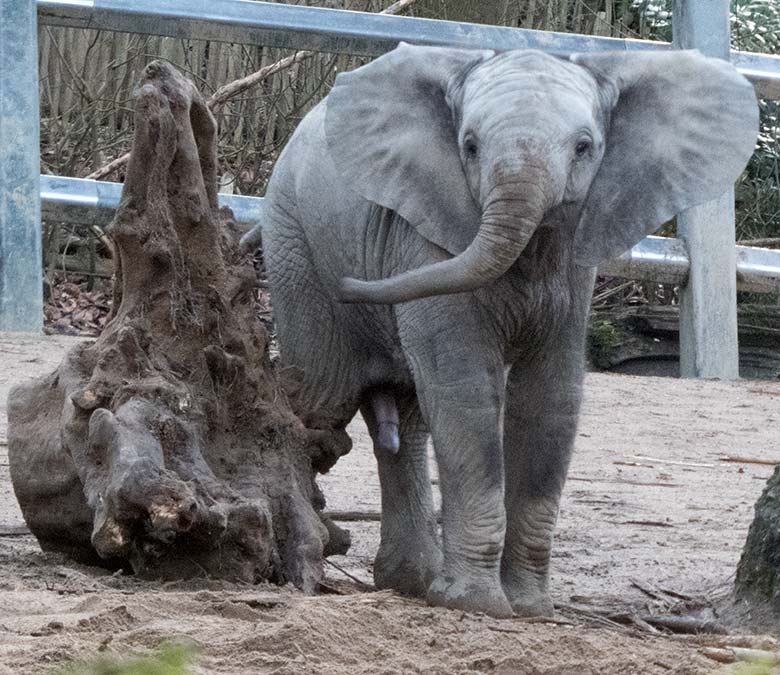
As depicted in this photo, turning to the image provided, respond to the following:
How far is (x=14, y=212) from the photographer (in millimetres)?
8430

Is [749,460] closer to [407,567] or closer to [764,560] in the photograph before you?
[407,567]

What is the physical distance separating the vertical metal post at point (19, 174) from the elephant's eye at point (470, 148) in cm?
399

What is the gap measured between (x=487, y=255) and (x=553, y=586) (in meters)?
1.39

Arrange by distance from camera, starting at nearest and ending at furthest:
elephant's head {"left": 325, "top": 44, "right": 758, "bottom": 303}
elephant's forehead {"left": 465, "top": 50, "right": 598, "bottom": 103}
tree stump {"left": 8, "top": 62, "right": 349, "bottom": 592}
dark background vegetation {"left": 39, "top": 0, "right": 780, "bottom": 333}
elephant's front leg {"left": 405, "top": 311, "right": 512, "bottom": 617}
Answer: tree stump {"left": 8, "top": 62, "right": 349, "bottom": 592}
elephant's head {"left": 325, "top": 44, "right": 758, "bottom": 303}
elephant's forehead {"left": 465, "top": 50, "right": 598, "bottom": 103}
elephant's front leg {"left": 405, "top": 311, "right": 512, "bottom": 617}
dark background vegetation {"left": 39, "top": 0, "right": 780, "bottom": 333}

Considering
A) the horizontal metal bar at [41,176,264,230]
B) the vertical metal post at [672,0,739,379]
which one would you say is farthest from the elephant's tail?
the vertical metal post at [672,0,739,379]

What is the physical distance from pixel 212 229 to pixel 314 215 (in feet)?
2.78

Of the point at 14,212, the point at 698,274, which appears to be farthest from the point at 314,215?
the point at 698,274

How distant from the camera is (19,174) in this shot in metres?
8.45

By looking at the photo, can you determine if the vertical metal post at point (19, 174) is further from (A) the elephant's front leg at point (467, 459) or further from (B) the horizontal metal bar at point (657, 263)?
(A) the elephant's front leg at point (467, 459)

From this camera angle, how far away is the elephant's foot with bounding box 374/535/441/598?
5492 millimetres

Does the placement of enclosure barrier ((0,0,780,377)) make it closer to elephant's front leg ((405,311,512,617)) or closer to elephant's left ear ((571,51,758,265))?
elephant's left ear ((571,51,758,265))

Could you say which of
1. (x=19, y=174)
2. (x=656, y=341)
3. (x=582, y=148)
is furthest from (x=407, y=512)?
(x=656, y=341)

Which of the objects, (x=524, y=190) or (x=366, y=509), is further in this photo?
(x=366, y=509)

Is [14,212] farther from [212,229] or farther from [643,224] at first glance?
[643,224]
